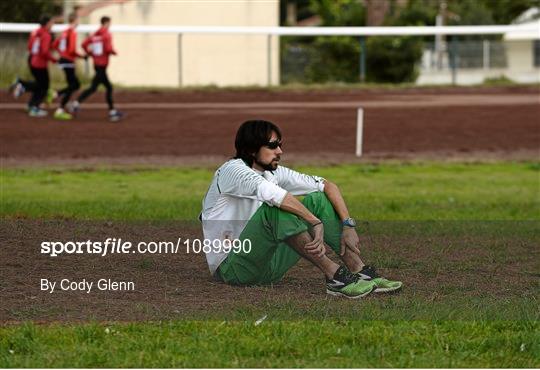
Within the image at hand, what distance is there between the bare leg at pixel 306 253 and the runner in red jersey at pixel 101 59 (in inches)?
672

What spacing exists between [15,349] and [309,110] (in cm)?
2134

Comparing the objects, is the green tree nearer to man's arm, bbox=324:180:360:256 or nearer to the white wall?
the white wall

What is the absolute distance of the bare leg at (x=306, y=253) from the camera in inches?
320

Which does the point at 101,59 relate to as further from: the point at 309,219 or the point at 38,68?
the point at 309,219

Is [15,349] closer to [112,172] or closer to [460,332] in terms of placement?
[460,332]

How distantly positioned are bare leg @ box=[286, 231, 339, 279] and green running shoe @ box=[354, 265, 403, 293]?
20cm

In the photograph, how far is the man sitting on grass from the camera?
8102 millimetres

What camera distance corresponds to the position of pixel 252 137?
827cm

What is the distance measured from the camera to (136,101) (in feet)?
95.6

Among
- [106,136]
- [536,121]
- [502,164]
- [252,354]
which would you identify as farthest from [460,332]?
[536,121]

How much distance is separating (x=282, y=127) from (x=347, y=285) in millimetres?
17419

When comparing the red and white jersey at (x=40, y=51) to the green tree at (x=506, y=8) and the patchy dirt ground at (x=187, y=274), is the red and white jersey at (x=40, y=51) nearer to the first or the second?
the patchy dirt ground at (x=187, y=274)

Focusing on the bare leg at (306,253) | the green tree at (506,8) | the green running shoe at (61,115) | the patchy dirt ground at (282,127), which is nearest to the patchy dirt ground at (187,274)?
the bare leg at (306,253)

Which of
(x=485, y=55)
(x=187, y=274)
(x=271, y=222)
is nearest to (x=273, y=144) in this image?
(x=271, y=222)
